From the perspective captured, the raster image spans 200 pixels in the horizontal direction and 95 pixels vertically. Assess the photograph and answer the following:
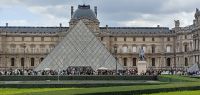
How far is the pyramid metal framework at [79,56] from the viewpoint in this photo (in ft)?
199

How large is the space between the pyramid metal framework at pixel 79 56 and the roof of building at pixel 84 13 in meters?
39.7

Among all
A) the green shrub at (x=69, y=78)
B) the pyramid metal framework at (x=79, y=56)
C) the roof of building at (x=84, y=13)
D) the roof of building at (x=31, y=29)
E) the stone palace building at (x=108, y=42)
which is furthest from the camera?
the roof of building at (x=31, y=29)

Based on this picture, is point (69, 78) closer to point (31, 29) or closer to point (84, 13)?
point (84, 13)

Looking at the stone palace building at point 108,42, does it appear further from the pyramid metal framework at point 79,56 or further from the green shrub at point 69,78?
the green shrub at point 69,78

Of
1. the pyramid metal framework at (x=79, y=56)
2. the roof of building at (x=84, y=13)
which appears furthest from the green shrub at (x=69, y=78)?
the roof of building at (x=84, y=13)

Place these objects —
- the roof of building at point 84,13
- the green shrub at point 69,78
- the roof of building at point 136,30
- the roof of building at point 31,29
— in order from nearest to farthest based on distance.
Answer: the green shrub at point 69,78
the roof of building at point 84,13
the roof of building at point 31,29
the roof of building at point 136,30

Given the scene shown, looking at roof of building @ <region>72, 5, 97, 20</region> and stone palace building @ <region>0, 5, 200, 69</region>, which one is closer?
stone palace building @ <region>0, 5, 200, 69</region>

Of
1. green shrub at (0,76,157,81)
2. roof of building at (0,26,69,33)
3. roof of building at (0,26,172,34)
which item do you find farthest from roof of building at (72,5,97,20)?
green shrub at (0,76,157,81)

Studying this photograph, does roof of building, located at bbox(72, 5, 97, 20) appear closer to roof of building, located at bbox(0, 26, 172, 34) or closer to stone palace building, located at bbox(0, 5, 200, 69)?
stone palace building, located at bbox(0, 5, 200, 69)

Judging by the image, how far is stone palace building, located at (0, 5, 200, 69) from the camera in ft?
339

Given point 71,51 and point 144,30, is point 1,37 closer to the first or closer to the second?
point 144,30

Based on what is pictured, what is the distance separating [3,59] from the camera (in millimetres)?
103562

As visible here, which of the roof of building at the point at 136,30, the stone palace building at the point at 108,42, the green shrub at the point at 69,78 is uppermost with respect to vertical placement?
the roof of building at the point at 136,30

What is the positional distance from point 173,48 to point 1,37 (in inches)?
1322
